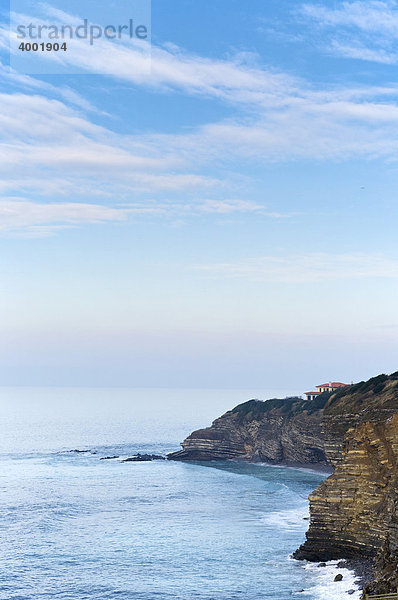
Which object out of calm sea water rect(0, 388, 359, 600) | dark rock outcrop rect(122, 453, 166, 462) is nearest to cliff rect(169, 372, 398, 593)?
calm sea water rect(0, 388, 359, 600)

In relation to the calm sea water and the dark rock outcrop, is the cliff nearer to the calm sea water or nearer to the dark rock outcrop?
the calm sea water

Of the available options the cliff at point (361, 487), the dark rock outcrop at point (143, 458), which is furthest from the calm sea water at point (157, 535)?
the dark rock outcrop at point (143, 458)

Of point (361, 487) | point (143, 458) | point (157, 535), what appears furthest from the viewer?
point (143, 458)

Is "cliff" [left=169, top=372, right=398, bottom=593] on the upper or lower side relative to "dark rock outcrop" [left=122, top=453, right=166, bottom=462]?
upper

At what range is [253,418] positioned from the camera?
157 meters

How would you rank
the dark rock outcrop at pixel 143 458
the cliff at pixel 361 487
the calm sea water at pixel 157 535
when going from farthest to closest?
the dark rock outcrop at pixel 143 458
the calm sea water at pixel 157 535
the cliff at pixel 361 487

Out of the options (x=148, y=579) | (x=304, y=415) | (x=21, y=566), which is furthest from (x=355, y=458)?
(x=304, y=415)

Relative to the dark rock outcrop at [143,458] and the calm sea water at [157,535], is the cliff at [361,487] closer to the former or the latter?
the calm sea water at [157,535]

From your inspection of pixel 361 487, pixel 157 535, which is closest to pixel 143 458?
pixel 157 535

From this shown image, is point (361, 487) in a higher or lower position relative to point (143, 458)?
higher

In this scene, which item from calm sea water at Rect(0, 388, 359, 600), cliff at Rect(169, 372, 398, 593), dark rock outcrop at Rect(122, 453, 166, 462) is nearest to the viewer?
cliff at Rect(169, 372, 398, 593)

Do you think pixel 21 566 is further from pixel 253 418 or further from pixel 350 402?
pixel 253 418

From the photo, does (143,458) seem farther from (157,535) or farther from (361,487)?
(361,487)

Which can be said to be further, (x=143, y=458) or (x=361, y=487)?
(x=143, y=458)
